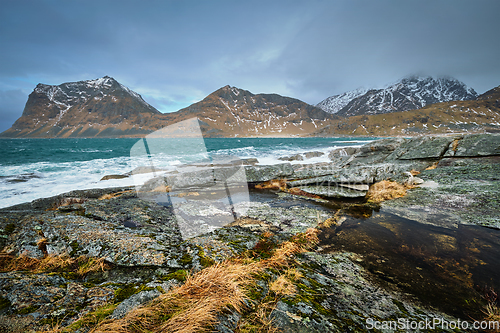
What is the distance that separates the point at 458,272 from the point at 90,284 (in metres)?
7.85

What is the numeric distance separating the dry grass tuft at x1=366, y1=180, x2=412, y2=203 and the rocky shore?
1.12ft

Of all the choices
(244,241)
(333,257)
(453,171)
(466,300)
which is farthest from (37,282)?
(453,171)

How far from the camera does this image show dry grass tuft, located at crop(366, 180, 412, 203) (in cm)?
970

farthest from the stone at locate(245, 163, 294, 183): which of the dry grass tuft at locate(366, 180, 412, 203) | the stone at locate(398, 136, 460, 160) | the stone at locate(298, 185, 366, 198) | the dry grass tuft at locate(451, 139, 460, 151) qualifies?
the dry grass tuft at locate(451, 139, 460, 151)

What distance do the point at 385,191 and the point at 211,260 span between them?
33.1ft

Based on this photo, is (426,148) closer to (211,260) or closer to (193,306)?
(211,260)

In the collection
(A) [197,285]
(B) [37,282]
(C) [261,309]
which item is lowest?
(C) [261,309]

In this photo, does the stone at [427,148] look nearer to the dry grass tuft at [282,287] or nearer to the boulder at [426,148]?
the boulder at [426,148]

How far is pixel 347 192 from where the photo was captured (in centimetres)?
1029

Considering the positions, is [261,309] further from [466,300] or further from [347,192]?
[347,192]

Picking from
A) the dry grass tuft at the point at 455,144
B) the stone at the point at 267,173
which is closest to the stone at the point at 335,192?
the stone at the point at 267,173

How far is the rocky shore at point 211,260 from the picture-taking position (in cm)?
258

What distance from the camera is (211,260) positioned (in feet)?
14.0

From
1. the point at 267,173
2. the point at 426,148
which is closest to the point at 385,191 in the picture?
the point at 267,173
